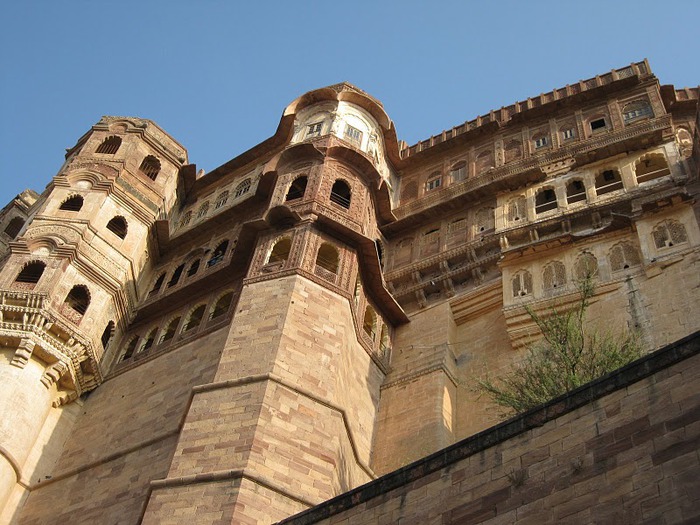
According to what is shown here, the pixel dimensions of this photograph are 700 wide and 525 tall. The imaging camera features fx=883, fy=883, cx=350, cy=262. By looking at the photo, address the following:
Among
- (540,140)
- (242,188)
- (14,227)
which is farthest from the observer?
(14,227)

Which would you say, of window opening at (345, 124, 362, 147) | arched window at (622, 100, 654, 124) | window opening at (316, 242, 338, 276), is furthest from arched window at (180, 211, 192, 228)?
arched window at (622, 100, 654, 124)

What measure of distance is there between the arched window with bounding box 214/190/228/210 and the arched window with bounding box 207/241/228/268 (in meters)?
2.14

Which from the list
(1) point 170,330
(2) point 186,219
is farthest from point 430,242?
(2) point 186,219

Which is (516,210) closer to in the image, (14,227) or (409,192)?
(409,192)

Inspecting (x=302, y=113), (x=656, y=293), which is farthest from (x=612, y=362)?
(x=302, y=113)

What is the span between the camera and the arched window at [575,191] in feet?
60.0

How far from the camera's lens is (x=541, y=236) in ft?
58.0

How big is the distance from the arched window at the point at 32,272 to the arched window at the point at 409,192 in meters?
8.62

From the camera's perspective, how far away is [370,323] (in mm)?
17797

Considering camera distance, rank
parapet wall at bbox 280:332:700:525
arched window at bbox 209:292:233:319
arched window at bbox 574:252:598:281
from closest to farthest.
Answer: parapet wall at bbox 280:332:700:525
arched window at bbox 574:252:598:281
arched window at bbox 209:292:233:319

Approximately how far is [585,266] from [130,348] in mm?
9971

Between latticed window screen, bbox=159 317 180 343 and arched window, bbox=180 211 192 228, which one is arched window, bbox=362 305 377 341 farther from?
arched window, bbox=180 211 192 228

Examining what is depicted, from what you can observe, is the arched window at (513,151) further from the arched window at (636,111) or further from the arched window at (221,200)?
the arched window at (221,200)

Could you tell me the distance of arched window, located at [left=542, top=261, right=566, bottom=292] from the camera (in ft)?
54.1
